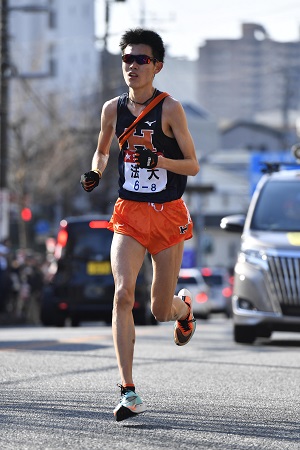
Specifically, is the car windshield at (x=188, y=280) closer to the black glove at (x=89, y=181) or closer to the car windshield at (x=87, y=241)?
the car windshield at (x=87, y=241)

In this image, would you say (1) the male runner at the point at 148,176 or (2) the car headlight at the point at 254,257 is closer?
(1) the male runner at the point at 148,176

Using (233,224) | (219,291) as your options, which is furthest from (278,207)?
(219,291)

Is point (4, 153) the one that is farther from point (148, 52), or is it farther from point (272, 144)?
point (272, 144)

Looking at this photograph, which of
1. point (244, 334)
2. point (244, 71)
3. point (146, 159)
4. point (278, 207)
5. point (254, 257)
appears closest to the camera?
point (146, 159)

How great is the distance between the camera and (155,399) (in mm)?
8477

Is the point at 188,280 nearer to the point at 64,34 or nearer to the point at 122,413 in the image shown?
the point at 122,413

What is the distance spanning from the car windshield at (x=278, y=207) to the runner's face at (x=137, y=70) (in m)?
7.94

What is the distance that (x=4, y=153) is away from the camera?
108 ft

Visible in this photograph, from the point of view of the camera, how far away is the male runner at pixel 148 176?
25.4 ft

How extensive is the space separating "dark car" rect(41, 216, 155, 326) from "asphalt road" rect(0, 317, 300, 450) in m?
8.65

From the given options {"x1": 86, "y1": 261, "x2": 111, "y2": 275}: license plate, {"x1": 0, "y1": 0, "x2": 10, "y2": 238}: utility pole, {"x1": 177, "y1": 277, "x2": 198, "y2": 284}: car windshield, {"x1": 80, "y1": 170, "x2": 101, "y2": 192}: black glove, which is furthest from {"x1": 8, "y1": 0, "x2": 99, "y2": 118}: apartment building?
{"x1": 80, "y1": 170, "x2": 101, "y2": 192}: black glove

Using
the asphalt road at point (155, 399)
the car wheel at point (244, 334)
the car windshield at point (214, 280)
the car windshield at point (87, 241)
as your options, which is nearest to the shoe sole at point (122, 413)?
the asphalt road at point (155, 399)

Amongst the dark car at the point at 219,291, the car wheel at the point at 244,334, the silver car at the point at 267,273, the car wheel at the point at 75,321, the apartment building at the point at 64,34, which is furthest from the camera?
the apartment building at the point at 64,34

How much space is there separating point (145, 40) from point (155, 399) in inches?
83.9
